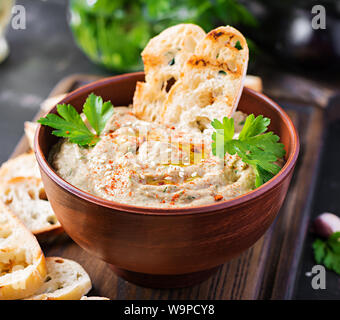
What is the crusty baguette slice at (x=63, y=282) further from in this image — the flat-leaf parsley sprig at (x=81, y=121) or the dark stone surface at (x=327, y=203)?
the dark stone surface at (x=327, y=203)

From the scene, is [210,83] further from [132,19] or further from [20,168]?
[132,19]

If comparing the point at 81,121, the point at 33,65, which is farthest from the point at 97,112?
the point at 33,65

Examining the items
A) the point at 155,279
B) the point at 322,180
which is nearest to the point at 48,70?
the point at 322,180

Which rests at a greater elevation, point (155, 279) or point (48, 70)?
point (48, 70)

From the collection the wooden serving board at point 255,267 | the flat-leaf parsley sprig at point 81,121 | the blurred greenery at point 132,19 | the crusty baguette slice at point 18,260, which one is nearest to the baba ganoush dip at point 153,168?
the flat-leaf parsley sprig at point 81,121

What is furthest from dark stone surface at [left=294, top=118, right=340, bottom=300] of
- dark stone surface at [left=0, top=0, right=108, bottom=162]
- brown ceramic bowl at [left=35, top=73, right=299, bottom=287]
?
dark stone surface at [left=0, top=0, right=108, bottom=162]

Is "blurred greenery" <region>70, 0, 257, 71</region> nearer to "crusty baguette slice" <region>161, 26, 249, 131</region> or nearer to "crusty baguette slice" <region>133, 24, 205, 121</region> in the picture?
"crusty baguette slice" <region>133, 24, 205, 121</region>

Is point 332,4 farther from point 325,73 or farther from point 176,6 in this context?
point 176,6
